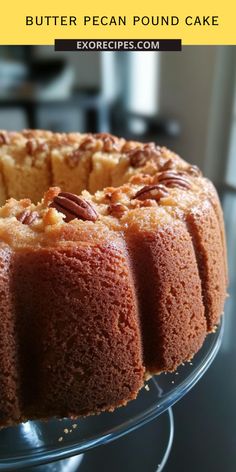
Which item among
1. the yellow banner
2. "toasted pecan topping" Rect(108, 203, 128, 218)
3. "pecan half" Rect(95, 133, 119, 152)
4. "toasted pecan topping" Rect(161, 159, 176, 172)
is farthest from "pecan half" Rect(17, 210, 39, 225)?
"pecan half" Rect(95, 133, 119, 152)

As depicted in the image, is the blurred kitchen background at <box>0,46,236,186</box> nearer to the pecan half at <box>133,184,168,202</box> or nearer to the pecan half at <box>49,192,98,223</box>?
the pecan half at <box>133,184,168,202</box>

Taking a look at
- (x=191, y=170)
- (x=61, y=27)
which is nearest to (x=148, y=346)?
(x=191, y=170)

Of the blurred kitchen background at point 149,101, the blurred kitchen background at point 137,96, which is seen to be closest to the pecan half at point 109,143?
the blurred kitchen background at point 149,101

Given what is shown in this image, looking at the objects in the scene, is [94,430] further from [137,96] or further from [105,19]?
[137,96]

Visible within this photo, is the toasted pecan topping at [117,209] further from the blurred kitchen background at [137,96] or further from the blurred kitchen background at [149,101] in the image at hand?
the blurred kitchen background at [137,96]

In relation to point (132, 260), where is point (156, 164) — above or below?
above

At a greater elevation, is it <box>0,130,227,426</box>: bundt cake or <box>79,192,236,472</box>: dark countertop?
<box>0,130,227,426</box>: bundt cake

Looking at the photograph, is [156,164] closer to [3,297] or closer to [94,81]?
[3,297]
